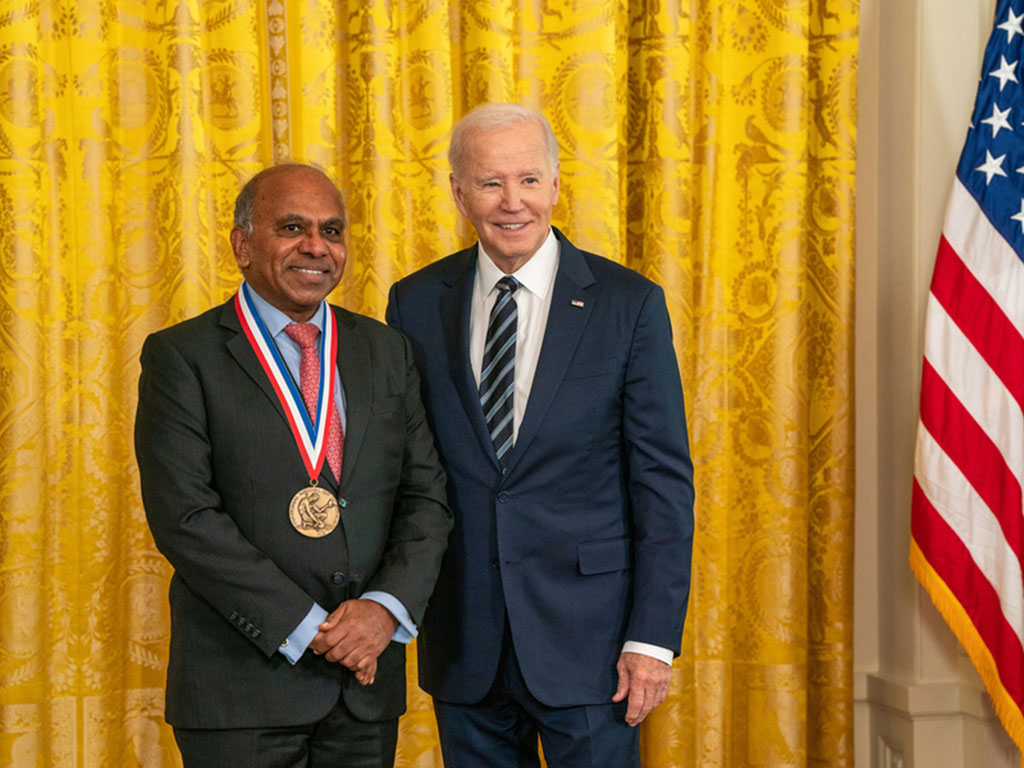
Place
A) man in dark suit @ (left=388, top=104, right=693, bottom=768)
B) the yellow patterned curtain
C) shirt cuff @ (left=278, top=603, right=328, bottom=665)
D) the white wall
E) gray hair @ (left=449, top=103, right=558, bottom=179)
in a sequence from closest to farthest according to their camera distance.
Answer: shirt cuff @ (left=278, top=603, right=328, bottom=665) < man in dark suit @ (left=388, top=104, right=693, bottom=768) < gray hair @ (left=449, top=103, right=558, bottom=179) < the yellow patterned curtain < the white wall

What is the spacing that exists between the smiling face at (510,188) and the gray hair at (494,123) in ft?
0.04

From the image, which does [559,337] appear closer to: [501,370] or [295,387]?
[501,370]

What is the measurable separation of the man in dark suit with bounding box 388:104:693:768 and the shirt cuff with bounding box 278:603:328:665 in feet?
1.26

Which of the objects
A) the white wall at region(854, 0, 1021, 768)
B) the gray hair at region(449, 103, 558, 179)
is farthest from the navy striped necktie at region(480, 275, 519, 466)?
the white wall at region(854, 0, 1021, 768)

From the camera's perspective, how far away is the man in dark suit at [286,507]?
6.59ft

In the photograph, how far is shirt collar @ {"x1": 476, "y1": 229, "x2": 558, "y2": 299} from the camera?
7.72ft

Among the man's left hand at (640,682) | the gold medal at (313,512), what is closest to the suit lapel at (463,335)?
the gold medal at (313,512)

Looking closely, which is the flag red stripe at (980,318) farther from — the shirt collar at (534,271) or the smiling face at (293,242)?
the smiling face at (293,242)

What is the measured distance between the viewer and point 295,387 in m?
2.14

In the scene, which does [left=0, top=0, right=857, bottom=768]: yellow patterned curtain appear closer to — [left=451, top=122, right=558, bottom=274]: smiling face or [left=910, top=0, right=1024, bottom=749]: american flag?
[left=910, top=0, right=1024, bottom=749]: american flag

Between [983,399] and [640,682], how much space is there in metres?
1.50

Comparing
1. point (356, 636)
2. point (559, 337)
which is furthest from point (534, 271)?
point (356, 636)

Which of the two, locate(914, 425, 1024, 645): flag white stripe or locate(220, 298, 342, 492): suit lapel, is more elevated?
locate(220, 298, 342, 492): suit lapel

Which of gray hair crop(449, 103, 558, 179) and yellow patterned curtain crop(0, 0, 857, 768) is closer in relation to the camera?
gray hair crop(449, 103, 558, 179)
